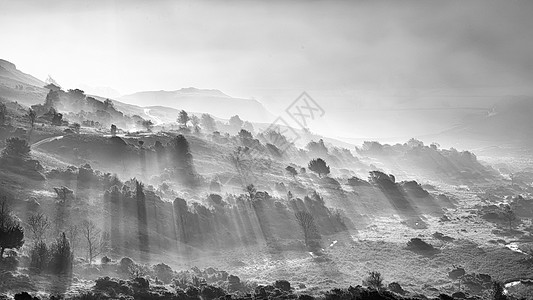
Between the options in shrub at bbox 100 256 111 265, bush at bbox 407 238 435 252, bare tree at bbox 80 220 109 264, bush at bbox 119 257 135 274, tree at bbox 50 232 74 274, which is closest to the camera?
tree at bbox 50 232 74 274

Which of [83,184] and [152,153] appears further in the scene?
[152,153]

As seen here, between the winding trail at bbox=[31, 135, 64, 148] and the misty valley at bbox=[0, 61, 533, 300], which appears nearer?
the misty valley at bbox=[0, 61, 533, 300]

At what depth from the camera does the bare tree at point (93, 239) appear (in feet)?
172

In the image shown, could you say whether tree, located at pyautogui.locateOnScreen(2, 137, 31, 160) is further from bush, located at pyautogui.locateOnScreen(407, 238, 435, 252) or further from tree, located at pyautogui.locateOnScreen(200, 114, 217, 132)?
tree, located at pyautogui.locateOnScreen(200, 114, 217, 132)

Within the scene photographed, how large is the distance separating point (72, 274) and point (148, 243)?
19.0 m

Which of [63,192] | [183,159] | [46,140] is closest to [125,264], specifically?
[63,192]

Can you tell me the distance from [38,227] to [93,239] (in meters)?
8.19

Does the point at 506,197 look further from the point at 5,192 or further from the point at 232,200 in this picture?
the point at 5,192

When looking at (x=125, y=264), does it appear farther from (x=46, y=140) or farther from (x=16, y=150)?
(x=46, y=140)

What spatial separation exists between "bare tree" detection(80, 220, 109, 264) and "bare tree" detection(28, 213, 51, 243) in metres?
5.64

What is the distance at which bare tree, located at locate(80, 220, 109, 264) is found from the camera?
172 feet

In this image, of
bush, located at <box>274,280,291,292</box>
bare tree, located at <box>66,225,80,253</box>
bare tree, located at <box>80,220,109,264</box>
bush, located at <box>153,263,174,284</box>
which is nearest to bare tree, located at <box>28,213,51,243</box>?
bare tree, located at <box>66,225,80,253</box>

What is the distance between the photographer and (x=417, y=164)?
197 m

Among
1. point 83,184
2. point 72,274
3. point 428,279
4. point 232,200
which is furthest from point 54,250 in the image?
point 428,279
